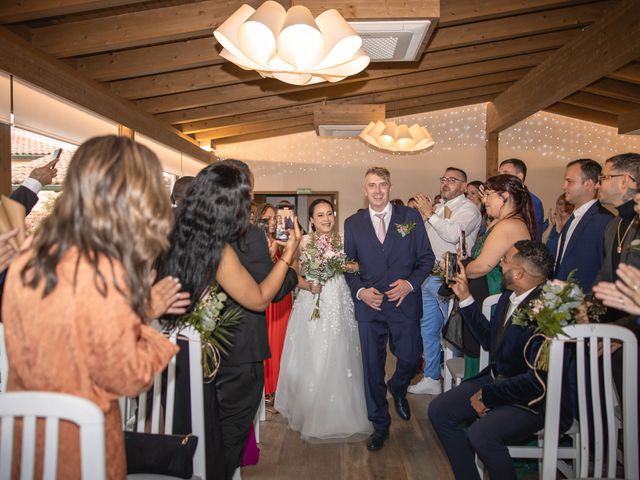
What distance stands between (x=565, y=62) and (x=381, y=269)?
4.41 m

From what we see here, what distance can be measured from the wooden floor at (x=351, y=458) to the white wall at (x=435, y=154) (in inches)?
283

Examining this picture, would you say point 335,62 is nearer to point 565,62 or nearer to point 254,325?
point 254,325

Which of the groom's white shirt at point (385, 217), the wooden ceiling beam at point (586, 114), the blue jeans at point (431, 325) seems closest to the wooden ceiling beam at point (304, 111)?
the wooden ceiling beam at point (586, 114)

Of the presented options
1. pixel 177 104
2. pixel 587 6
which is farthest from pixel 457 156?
pixel 177 104

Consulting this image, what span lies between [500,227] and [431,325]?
1.71 meters

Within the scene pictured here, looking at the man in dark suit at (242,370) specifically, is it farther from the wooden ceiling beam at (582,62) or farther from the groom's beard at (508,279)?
the wooden ceiling beam at (582,62)

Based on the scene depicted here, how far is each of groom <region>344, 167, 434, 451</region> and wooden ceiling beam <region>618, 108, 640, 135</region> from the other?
622cm

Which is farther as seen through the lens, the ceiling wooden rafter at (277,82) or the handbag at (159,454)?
the ceiling wooden rafter at (277,82)

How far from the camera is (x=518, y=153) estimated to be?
9.89m

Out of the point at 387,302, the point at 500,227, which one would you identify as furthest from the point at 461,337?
the point at 500,227

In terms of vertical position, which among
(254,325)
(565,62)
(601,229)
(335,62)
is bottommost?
(254,325)

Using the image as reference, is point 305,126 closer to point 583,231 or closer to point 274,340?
point 274,340

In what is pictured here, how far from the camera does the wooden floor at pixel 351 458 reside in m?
2.91

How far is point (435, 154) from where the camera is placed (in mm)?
10125
